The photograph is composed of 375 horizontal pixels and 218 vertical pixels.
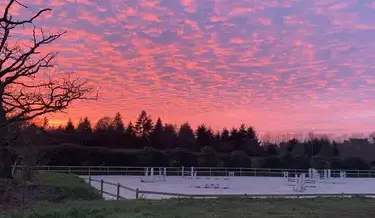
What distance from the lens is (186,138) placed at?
73562 millimetres

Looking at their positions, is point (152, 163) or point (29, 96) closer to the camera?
point (29, 96)

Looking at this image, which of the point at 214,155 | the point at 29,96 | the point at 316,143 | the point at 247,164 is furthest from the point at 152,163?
the point at 29,96

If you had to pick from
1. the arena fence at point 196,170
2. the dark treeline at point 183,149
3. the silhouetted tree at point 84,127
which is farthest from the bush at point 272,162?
the silhouetted tree at point 84,127

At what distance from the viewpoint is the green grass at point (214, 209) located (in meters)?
11.1

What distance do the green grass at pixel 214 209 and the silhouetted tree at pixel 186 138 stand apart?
1984 inches

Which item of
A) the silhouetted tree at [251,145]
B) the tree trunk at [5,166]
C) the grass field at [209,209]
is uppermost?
the silhouetted tree at [251,145]

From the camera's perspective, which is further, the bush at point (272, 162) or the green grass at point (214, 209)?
the bush at point (272, 162)

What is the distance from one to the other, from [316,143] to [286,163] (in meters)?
20.9

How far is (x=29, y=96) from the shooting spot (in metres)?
9.40

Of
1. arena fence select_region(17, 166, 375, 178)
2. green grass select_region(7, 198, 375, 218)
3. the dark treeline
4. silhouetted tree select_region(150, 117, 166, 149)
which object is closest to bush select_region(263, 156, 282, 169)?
the dark treeline

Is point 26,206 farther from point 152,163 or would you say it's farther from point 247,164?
point 247,164

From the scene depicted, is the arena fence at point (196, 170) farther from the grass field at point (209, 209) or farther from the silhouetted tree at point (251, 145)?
the grass field at point (209, 209)

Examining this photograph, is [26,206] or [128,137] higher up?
[128,137]

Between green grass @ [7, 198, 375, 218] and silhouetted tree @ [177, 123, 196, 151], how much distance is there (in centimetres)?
5040
